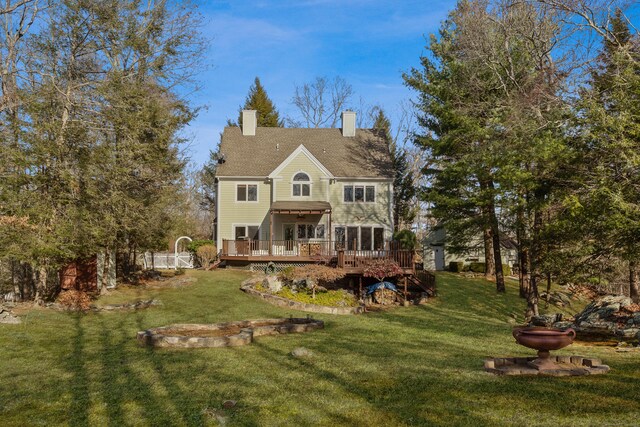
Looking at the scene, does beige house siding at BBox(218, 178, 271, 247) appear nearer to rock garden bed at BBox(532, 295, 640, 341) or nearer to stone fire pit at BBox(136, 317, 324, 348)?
stone fire pit at BBox(136, 317, 324, 348)

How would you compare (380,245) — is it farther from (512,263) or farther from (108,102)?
(108,102)

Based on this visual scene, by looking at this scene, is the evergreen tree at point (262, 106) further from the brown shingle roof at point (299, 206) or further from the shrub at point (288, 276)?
the shrub at point (288, 276)

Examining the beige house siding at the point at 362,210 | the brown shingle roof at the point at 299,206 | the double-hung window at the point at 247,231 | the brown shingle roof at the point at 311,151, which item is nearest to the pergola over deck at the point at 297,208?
the brown shingle roof at the point at 299,206

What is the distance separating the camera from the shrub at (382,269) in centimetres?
2388

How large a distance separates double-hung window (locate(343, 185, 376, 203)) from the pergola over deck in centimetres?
179

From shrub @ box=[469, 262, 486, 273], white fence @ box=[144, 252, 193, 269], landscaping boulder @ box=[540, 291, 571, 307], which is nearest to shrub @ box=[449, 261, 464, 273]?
shrub @ box=[469, 262, 486, 273]

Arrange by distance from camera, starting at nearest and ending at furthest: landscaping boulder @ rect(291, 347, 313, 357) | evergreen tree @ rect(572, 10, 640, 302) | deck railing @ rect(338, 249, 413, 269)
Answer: landscaping boulder @ rect(291, 347, 313, 357), evergreen tree @ rect(572, 10, 640, 302), deck railing @ rect(338, 249, 413, 269)

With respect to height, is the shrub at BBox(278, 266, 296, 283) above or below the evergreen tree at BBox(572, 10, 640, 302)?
below

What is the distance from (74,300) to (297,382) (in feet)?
43.2

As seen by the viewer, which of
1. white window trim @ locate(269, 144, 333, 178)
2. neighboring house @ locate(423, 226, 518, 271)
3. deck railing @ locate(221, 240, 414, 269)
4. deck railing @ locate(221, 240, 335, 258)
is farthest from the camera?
neighboring house @ locate(423, 226, 518, 271)

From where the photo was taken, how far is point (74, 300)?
19.0 metres

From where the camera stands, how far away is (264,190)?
32719 millimetres

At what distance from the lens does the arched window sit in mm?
32469

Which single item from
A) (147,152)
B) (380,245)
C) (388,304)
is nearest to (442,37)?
(380,245)
